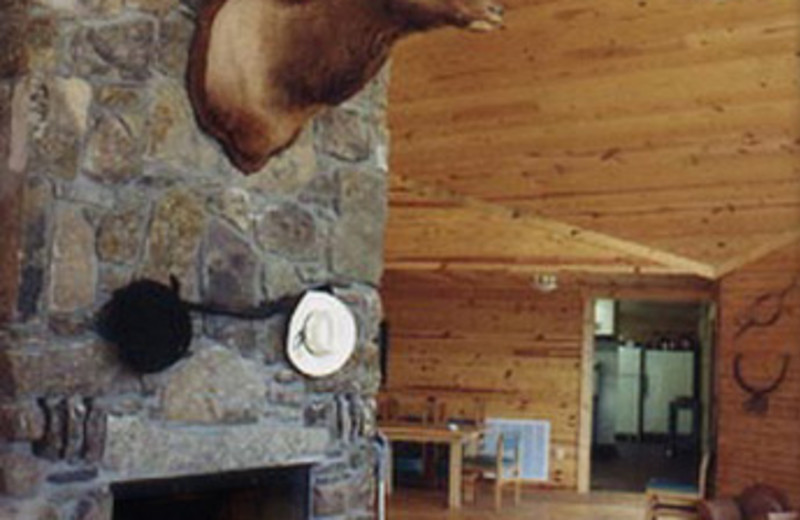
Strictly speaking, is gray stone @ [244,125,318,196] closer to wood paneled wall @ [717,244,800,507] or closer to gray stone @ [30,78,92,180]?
gray stone @ [30,78,92,180]

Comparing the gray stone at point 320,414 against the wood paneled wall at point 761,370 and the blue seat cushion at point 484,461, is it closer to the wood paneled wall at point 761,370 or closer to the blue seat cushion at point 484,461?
the wood paneled wall at point 761,370

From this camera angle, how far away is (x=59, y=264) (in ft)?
8.29

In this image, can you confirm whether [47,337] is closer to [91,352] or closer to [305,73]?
[91,352]

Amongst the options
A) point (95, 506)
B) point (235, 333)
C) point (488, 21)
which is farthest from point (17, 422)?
point (488, 21)

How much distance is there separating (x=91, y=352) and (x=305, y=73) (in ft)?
3.21

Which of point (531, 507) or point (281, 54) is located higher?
point (281, 54)

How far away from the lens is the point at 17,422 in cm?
245

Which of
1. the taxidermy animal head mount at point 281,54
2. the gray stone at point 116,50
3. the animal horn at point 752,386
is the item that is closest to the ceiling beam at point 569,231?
the animal horn at point 752,386

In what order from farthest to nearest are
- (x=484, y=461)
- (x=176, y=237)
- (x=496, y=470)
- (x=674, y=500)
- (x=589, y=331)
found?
(x=589, y=331)
(x=484, y=461)
(x=496, y=470)
(x=674, y=500)
(x=176, y=237)

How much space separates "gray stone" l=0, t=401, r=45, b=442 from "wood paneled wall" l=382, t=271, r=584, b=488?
25.8ft

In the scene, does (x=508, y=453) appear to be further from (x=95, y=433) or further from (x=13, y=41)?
(x=13, y=41)

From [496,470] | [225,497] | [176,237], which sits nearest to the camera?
[176,237]

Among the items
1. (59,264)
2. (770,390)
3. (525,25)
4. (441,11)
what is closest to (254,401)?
(59,264)

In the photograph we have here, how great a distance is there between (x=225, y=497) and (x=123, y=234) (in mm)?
968
